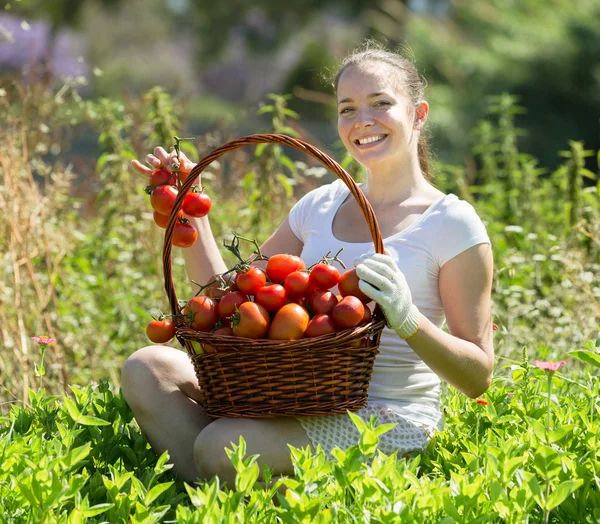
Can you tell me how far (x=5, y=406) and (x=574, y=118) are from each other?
21.8ft

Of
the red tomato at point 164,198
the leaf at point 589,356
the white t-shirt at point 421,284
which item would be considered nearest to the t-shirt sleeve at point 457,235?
the white t-shirt at point 421,284

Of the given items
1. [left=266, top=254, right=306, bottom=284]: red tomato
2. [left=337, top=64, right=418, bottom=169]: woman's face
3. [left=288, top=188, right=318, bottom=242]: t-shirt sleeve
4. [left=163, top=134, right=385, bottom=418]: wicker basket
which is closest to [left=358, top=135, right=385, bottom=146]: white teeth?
[left=337, top=64, right=418, bottom=169]: woman's face

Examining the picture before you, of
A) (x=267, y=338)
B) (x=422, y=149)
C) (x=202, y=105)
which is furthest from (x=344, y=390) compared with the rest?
(x=202, y=105)

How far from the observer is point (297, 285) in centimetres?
189

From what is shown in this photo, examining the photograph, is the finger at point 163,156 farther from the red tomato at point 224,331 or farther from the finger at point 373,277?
the finger at point 373,277

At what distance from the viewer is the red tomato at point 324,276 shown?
1.88 metres

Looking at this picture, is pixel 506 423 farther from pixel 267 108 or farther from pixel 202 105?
pixel 202 105

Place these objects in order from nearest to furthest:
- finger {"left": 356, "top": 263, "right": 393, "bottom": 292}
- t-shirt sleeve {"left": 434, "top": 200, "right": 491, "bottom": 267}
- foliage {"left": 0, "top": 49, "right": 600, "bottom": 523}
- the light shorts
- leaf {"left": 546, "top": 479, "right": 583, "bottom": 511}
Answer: leaf {"left": 546, "top": 479, "right": 583, "bottom": 511}
foliage {"left": 0, "top": 49, "right": 600, "bottom": 523}
finger {"left": 356, "top": 263, "right": 393, "bottom": 292}
the light shorts
t-shirt sleeve {"left": 434, "top": 200, "right": 491, "bottom": 267}

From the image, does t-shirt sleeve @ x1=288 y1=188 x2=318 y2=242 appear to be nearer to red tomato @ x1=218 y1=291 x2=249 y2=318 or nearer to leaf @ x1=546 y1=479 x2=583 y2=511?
red tomato @ x1=218 y1=291 x2=249 y2=318

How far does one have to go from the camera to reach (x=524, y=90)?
8.25 meters

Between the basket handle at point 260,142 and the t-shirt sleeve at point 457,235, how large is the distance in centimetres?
31

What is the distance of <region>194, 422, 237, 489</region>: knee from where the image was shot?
6.28 ft

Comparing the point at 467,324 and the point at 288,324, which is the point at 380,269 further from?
the point at 467,324

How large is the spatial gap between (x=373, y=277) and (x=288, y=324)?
21 cm
